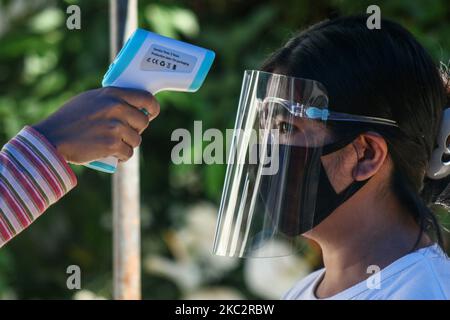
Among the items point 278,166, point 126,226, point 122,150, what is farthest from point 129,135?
Answer: point 126,226

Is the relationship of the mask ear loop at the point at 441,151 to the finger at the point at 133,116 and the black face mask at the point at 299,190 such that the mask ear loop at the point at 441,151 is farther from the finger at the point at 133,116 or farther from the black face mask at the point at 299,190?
the finger at the point at 133,116

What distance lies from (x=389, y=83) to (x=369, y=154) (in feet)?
0.50

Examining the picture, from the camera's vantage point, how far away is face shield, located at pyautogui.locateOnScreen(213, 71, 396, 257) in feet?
5.87

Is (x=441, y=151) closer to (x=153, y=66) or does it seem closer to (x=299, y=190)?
(x=299, y=190)

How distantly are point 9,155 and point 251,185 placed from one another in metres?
0.57

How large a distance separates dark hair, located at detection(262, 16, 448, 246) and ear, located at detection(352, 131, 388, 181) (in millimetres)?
17

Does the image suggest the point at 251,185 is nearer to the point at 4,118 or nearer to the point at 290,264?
the point at 4,118

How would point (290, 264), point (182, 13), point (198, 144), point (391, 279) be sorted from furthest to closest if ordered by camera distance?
point (290, 264)
point (182, 13)
point (198, 144)
point (391, 279)

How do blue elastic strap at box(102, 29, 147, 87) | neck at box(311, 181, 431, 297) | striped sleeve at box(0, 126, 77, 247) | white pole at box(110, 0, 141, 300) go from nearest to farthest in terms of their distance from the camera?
striped sleeve at box(0, 126, 77, 247)
blue elastic strap at box(102, 29, 147, 87)
neck at box(311, 181, 431, 297)
white pole at box(110, 0, 141, 300)

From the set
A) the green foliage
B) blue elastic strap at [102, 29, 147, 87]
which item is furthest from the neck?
the green foliage

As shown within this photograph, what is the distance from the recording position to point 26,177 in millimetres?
1430

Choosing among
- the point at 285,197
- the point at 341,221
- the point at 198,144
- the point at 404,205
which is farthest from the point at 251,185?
the point at 198,144

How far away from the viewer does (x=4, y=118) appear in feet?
11.5

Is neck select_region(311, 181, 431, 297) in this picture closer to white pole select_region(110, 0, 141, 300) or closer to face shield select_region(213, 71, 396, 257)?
face shield select_region(213, 71, 396, 257)
